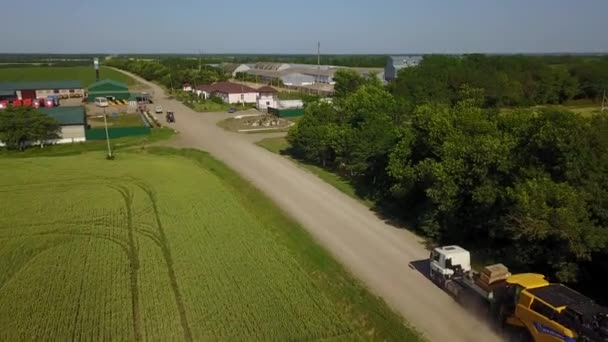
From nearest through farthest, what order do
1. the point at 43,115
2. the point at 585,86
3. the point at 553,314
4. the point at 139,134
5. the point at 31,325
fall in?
1. the point at 553,314
2. the point at 31,325
3. the point at 43,115
4. the point at 139,134
5. the point at 585,86

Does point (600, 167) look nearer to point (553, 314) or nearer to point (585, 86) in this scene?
point (553, 314)

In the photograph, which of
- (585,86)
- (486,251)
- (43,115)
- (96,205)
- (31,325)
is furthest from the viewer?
(585,86)

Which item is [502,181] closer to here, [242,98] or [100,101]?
[242,98]

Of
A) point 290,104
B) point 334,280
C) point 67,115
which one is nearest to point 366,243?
point 334,280

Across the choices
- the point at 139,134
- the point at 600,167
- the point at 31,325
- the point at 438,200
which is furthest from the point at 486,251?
the point at 139,134

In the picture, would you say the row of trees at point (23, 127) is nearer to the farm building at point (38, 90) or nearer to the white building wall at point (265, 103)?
the white building wall at point (265, 103)

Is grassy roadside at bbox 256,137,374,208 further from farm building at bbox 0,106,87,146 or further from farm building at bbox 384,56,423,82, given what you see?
farm building at bbox 384,56,423,82
